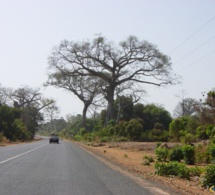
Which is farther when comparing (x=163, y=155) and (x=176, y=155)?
Answer: (x=163, y=155)

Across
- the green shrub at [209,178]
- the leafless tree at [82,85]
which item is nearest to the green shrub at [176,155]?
the green shrub at [209,178]

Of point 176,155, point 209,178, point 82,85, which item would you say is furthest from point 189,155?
point 82,85

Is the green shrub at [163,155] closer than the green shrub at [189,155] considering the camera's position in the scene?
No

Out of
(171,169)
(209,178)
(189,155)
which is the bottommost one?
(209,178)

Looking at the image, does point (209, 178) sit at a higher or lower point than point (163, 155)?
lower

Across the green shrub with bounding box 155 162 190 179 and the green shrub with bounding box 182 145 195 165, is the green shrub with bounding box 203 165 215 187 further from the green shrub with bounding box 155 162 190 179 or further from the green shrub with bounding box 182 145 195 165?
the green shrub with bounding box 182 145 195 165

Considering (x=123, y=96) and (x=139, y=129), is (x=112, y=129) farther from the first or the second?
(x=123, y=96)

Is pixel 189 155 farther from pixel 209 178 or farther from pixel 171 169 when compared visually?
pixel 209 178

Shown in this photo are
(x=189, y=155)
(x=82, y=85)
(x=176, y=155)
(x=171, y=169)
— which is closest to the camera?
(x=171, y=169)

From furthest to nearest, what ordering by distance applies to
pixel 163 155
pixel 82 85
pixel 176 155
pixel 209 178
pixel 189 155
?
pixel 82 85
pixel 163 155
pixel 176 155
pixel 189 155
pixel 209 178

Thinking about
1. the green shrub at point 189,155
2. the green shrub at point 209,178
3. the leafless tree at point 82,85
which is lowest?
the green shrub at point 209,178

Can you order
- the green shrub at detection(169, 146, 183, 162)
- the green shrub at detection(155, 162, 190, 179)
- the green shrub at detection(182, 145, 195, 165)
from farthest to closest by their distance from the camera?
1. the green shrub at detection(169, 146, 183, 162)
2. the green shrub at detection(182, 145, 195, 165)
3. the green shrub at detection(155, 162, 190, 179)

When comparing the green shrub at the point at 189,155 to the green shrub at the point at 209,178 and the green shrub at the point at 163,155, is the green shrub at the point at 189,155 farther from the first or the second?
the green shrub at the point at 209,178

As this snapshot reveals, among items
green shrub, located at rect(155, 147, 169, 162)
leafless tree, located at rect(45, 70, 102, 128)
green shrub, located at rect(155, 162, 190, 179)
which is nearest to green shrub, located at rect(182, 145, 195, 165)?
green shrub, located at rect(155, 147, 169, 162)
